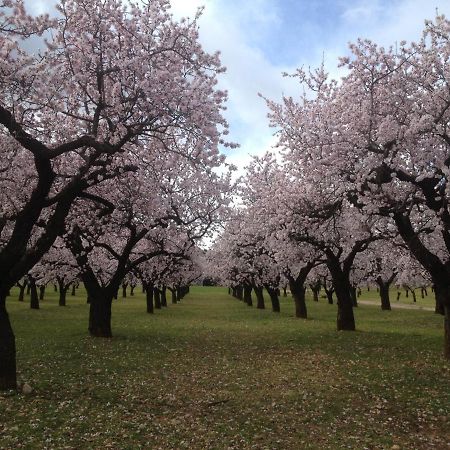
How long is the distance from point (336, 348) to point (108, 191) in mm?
12878

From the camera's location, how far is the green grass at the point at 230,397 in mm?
9633

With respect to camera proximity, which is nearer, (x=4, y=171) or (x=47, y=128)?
(x=47, y=128)

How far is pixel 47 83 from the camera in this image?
12.9m

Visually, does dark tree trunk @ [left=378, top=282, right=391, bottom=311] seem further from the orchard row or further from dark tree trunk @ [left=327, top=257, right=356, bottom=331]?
the orchard row

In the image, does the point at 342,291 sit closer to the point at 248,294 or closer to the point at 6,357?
the point at 6,357

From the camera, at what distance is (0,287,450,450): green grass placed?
31.6 ft

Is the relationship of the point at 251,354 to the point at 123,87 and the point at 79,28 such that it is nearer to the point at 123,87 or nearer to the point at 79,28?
the point at 123,87

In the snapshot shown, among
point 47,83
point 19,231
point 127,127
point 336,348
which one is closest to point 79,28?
point 47,83

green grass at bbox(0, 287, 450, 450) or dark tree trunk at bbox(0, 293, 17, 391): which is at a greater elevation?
dark tree trunk at bbox(0, 293, 17, 391)

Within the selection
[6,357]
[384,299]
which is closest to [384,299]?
[384,299]

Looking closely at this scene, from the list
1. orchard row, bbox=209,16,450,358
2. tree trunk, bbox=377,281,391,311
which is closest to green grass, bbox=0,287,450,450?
orchard row, bbox=209,16,450,358

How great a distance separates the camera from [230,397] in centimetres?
1298

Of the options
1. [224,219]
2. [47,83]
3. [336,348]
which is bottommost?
[336,348]

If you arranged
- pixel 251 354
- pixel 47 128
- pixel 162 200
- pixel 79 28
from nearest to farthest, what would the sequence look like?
pixel 79 28
pixel 47 128
pixel 251 354
pixel 162 200
